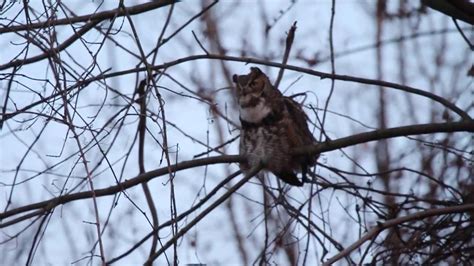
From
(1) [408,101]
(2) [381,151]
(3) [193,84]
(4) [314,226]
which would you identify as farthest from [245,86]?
(1) [408,101]

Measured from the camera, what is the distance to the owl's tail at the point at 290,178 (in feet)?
15.2

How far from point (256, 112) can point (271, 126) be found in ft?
0.32

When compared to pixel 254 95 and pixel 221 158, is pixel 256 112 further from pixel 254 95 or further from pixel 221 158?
pixel 221 158

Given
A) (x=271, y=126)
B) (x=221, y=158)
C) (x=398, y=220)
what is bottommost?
(x=398, y=220)

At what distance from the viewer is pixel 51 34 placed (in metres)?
3.40

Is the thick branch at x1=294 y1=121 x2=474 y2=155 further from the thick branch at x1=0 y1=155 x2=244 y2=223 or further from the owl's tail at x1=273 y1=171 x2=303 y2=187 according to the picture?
the owl's tail at x1=273 y1=171 x2=303 y2=187

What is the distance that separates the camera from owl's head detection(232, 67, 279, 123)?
4762mm

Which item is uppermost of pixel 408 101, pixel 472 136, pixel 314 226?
pixel 408 101

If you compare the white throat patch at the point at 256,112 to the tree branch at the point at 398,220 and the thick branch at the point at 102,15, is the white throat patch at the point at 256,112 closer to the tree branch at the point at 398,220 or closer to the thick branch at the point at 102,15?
the thick branch at the point at 102,15

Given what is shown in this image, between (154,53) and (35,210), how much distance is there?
861 millimetres

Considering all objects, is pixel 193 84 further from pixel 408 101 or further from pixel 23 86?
pixel 23 86

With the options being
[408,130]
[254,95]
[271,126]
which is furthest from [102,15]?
[408,130]

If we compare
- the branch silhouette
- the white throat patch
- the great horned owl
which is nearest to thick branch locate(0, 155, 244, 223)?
the branch silhouette

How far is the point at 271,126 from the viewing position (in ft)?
15.6
